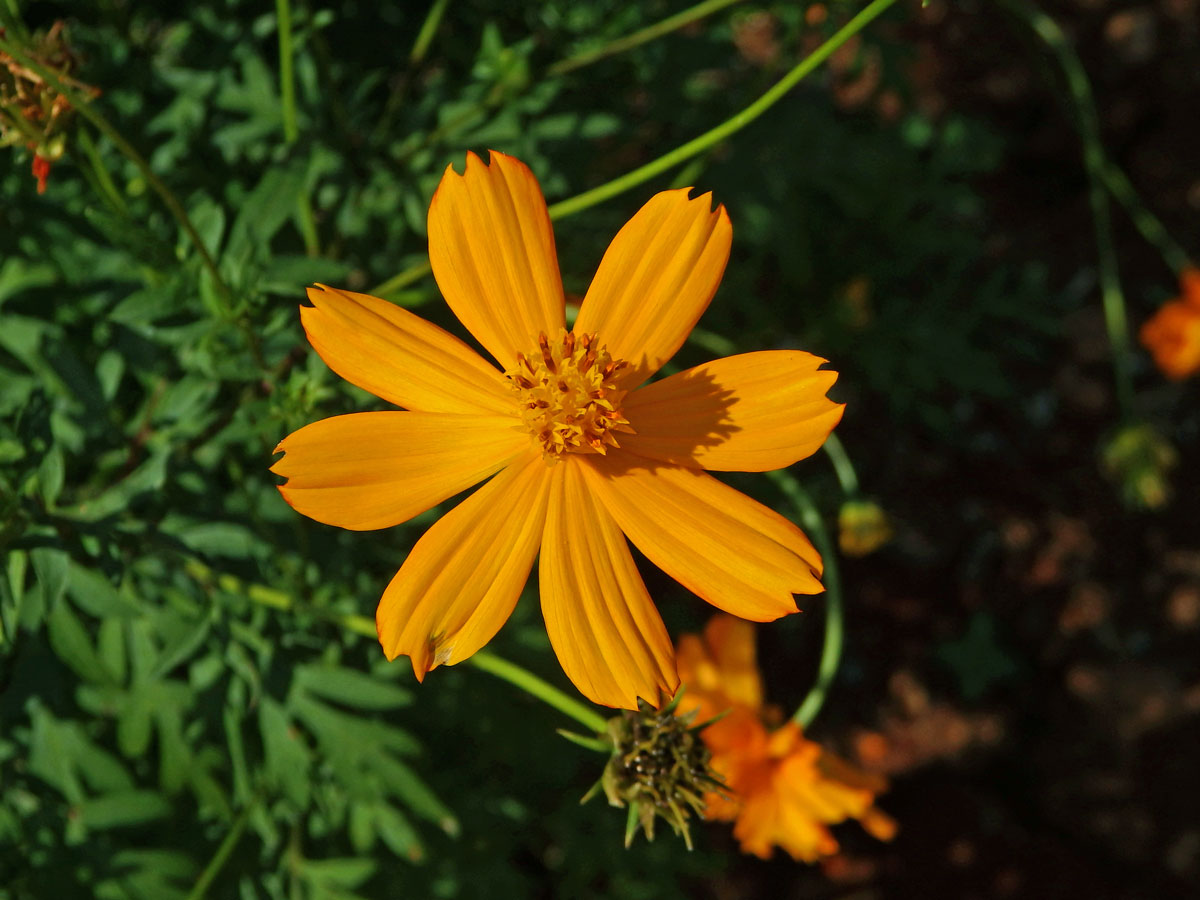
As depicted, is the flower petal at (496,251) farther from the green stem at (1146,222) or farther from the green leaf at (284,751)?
the green stem at (1146,222)

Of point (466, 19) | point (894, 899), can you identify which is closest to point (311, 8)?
point (466, 19)

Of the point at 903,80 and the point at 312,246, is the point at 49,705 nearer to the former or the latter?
the point at 312,246

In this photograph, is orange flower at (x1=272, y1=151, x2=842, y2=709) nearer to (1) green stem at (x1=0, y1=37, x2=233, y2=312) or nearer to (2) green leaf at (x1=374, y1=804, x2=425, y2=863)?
(1) green stem at (x1=0, y1=37, x2=233, y2=312)

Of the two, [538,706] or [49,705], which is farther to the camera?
[538,706]

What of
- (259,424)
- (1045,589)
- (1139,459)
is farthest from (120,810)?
(1045,589)

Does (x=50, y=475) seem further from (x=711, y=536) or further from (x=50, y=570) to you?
(x=711, y=536)
